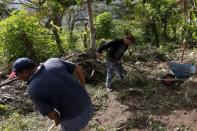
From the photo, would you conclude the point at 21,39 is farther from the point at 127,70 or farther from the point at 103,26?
the point at 103,26

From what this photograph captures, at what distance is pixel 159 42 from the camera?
48.8ft

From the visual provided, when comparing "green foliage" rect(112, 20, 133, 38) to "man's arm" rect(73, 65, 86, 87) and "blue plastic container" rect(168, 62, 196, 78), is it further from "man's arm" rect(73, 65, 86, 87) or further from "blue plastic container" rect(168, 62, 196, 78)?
"man's arm" rect(73, 65, 86, 87)

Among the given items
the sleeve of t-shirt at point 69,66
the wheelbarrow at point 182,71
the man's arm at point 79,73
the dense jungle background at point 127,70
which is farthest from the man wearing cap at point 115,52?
the sleeve of t-shirt at point 69,66

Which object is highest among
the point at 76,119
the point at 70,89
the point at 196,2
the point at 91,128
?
the point at 196,2

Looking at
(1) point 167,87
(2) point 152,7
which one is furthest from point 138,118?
(2) point 152,7

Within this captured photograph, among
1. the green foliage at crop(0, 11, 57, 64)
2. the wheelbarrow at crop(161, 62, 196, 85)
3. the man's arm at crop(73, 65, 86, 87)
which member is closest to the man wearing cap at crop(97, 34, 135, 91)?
the wheelbarrow at crop(161, 62, 196, 85)

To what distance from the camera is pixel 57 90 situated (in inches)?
168

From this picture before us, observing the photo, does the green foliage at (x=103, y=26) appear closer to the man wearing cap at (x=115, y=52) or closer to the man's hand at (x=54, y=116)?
the man wearing cap at (x=115, y=52)

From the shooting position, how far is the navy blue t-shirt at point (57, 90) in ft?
13.7

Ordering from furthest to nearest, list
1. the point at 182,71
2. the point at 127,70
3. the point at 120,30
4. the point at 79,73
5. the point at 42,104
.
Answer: the point at 120,30, the point at 127,70, the point at 182,71, the point at 79,73, the point at 42,104

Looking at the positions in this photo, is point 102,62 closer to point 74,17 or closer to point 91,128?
point 91,128

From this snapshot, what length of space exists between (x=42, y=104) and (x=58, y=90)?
8.4 inches

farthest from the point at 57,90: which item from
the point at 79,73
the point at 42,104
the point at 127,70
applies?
the point at 127,70

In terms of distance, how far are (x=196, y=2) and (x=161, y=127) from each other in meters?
2.11
